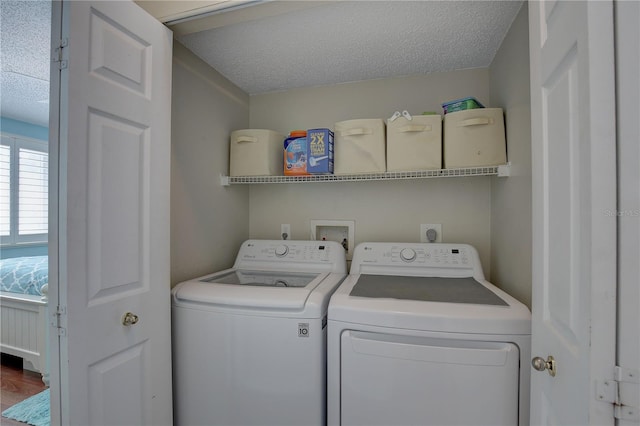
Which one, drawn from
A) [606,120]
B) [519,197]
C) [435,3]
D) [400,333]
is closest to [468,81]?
[435,3]

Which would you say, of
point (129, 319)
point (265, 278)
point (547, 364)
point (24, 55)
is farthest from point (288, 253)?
point (24, 55)

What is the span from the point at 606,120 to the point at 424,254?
4.07ft

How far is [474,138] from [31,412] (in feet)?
10.8

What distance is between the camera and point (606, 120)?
551mm

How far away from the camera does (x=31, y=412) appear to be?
1.92 meters

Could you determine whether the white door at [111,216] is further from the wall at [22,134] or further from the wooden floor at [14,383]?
the wall at [22,134]

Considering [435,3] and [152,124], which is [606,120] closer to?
[435,3]

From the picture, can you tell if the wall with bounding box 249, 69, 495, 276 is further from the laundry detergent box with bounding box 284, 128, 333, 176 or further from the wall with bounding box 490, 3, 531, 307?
the laundry detergent box with bounding box 284, 128, 333, 176

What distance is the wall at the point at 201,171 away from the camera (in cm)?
158

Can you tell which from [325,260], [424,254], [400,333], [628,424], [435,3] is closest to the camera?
[628,424]

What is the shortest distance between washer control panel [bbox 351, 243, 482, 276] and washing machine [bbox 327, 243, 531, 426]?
0.36 m

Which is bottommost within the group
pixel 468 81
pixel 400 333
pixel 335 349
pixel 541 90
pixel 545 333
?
pixel 335 349

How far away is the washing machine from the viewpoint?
3.44ft

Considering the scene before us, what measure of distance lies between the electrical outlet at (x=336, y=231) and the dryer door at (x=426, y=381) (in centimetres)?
93
